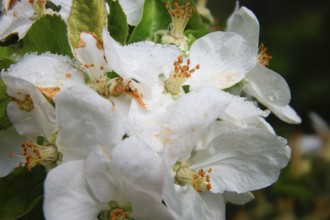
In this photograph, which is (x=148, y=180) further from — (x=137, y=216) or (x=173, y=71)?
(x=173, y=71)

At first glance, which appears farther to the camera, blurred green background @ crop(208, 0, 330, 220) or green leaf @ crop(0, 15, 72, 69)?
blurred green background @ crop(208, 0, 330, 220)

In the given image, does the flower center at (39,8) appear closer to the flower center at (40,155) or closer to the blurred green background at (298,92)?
the flower center at (40,155)

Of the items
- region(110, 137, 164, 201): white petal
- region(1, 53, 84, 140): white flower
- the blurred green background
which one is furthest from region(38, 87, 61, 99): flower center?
the blurred green background

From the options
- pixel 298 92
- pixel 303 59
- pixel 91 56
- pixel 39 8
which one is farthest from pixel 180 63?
pixel 303 59

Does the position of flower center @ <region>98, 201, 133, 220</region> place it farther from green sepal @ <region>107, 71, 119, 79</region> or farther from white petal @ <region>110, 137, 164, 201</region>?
green sepal @ <region>107, 71, 119, 79</region>

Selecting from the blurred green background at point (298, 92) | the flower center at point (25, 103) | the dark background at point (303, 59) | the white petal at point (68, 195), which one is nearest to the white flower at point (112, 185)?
the white petal at point (68, 195)

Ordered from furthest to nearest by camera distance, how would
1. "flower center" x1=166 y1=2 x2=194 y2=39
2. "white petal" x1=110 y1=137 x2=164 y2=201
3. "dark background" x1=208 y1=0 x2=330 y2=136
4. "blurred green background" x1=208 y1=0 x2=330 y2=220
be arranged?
"dark background" x1=208 y1=0 x2=330 y2=136
"blurred green background" x1=208 y1=0 x2=330 y2=220
"flower center" x1=166 y1=2 x2=194 y2=39
"white petal" x1=110 y1=137 x2=164 y2=201

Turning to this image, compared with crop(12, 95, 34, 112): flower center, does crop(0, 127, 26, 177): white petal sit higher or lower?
lower
